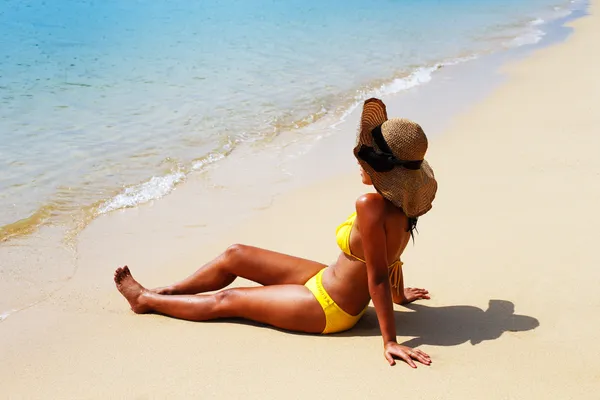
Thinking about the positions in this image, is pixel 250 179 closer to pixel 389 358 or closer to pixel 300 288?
pixel 300 288

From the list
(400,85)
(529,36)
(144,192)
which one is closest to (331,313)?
(144,192)

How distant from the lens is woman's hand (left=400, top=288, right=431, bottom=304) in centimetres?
380

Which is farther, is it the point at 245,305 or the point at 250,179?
the point at 250,179

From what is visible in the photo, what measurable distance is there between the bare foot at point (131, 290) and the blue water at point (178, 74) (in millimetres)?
1928

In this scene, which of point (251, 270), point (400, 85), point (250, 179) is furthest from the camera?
point (400, 85)

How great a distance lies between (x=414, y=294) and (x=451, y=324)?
345mm

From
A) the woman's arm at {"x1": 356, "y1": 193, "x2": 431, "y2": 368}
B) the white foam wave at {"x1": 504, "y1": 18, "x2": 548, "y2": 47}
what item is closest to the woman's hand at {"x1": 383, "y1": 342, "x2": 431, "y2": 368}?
the woman's arm at {"x1": 356, "y1": 193, "x2": 431, "y2": 368}

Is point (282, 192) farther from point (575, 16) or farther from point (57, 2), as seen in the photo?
point (57, 2)

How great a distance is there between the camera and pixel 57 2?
19.9m

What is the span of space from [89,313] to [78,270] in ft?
2.61

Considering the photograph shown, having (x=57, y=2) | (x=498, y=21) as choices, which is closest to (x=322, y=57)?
(x=498, y=21)

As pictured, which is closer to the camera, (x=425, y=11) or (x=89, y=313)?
(x=89, y=313)

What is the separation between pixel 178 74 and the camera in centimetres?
1098

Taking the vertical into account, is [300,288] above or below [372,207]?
below
